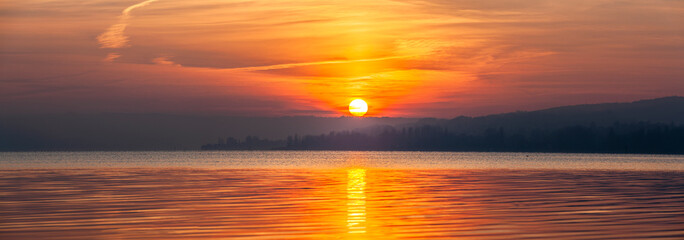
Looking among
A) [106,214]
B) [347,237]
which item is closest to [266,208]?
[106,214]

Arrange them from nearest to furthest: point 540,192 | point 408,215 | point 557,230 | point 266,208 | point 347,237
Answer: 1. point 347,237
2. point 557,230
3. point 408,215
4. point 266,208
5. point 540,192

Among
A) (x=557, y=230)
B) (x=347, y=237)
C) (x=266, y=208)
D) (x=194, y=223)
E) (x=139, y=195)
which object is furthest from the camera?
(x=139, y=195)

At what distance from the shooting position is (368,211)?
34.5 meters

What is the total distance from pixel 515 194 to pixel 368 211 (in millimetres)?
14607

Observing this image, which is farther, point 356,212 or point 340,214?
point 356,212

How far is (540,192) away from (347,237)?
84.0 feet

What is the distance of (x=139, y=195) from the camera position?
1762 inches

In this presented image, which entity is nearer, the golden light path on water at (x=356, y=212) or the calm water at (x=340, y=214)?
the calm water at (x=340, y=214)

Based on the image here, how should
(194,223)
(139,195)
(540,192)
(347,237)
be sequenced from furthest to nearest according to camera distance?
1. (540,192)
2. (139,195)
3. (194,223)
4. (347,237)

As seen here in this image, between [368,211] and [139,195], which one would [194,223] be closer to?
[368,211]

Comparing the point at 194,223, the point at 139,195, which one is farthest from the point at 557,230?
the point at 139,195

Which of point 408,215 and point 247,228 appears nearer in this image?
point 247,228

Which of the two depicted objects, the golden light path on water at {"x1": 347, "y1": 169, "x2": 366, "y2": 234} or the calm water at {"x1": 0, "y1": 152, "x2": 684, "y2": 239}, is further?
the golden light path on water at {"x1": 347, "y1": 169, "x2": 366, "y2": 234}

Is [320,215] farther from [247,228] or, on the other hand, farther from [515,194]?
[515,194]
